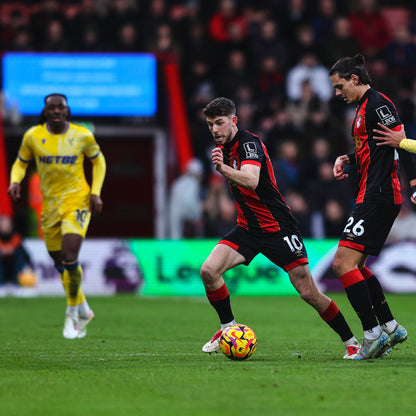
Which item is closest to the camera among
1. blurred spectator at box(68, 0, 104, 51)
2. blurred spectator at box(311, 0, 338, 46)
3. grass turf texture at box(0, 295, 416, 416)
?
grass turf texture at box(0, 295, 416, 416)

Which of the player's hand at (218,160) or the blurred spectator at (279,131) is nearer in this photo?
the player's hand at (218,160)

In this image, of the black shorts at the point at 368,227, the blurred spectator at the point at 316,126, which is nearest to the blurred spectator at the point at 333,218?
the blurred spectator at the point at 316,126

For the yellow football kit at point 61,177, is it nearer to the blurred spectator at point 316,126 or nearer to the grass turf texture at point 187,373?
the grass turf texture at point 187,373

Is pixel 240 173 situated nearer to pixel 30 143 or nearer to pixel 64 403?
pixel 64 403

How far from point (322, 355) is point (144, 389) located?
2.37 m

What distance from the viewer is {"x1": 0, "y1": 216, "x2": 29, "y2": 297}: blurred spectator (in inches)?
658

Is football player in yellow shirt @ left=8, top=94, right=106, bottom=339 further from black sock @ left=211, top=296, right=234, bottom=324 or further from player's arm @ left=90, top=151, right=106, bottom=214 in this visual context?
black sock @ left=211, top=296, right=234, bottom=324

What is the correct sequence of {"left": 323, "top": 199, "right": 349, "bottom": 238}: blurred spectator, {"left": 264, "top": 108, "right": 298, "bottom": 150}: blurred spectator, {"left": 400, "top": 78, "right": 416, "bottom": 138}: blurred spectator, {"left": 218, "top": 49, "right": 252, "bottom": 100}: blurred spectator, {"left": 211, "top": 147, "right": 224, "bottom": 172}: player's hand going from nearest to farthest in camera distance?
{"left": 211, "top": 147, "right": 224, "bottom": 172}: player's hand
{"left": 323, "top": 199, "right": 349, "bottom": 238}: blurred spectator
{"left": 264, "top": 108, "right": 298, "bottom": 150}: blurred spectator
{"left": 400, "top": 78, "right": 416, "bottom": 138}: blurred spectator
{"left": 218, "top": 49, "right": 252, "bottom": 100}: blurred spectator

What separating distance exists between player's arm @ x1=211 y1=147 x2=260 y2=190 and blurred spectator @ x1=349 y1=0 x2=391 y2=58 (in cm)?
1371

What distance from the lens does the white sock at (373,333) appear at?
7.75 meters

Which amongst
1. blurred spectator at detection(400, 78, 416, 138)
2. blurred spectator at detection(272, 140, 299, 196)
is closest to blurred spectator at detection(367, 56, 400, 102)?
blurred spectator at detection(400, 78, 416, 138)

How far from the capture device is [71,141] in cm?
1047

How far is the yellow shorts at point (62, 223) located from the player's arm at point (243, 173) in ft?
9.71

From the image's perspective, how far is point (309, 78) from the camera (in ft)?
64.3
